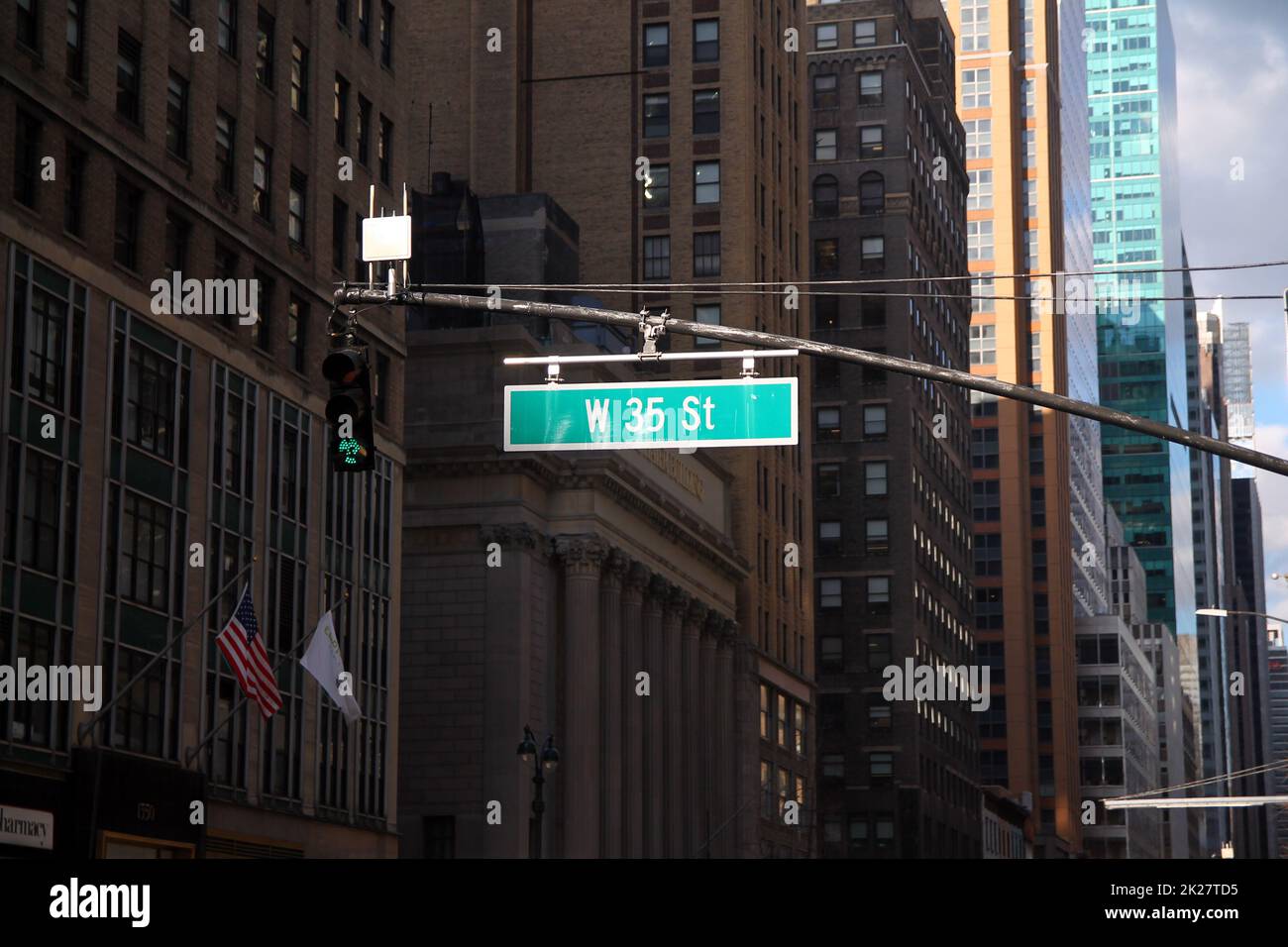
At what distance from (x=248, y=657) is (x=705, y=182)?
6372 centimetres

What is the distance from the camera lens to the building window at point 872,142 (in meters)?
129

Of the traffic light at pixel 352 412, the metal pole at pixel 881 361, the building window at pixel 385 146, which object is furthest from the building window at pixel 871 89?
the traffic light at pixel 352 412

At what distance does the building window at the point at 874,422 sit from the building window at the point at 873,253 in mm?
8544

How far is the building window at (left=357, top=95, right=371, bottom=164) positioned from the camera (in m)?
60.1

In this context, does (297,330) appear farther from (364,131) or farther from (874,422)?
(874,422)

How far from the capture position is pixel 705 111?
100125 mm

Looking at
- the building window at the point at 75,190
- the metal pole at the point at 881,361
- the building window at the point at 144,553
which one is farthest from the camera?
the building window at the point at 144,553

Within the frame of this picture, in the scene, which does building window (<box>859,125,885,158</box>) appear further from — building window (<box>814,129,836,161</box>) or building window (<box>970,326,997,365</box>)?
building window (<box>970,326,997,365</box>)

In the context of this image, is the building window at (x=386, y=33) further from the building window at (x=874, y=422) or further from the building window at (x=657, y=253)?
the building window at (x=874, y=422)

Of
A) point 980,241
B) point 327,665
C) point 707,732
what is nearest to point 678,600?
point 707,732

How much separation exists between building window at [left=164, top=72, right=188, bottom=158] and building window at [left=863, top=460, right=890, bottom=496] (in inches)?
3105

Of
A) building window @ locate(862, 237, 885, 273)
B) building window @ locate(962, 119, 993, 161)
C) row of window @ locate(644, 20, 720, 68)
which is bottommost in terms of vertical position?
building window @ locate(862, 237, 885, 273)

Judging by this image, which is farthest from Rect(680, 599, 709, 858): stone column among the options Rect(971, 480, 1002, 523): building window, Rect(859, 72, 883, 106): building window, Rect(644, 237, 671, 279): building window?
Rect(971, 480, 1002, 523): building window
